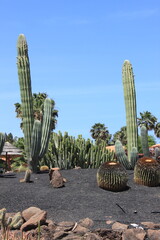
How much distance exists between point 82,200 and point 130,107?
24.9 feet

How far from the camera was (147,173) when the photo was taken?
44.7ft

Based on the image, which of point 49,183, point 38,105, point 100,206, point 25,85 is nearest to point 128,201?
point 100,206

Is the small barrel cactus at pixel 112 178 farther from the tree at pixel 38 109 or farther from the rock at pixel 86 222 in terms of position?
the tree at pixel 38 109

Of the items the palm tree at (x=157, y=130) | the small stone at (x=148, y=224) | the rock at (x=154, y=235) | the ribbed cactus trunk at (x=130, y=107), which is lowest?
the rock at (x=154, y=235)

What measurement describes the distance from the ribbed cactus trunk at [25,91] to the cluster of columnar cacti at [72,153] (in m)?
1.35

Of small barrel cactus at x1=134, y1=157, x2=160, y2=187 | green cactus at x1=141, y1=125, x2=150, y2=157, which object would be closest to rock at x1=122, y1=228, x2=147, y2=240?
small barrel cactus at x1=134, y1=157, x2=160, y2=187

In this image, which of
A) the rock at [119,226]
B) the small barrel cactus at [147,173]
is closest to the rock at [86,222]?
the rock at [119,226]

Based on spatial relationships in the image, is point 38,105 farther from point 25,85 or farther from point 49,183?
point 49,183

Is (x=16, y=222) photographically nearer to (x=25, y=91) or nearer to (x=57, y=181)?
(x=57, y=181)

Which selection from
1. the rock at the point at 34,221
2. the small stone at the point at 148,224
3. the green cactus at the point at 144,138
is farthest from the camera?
the green cactus at the point at 144,138

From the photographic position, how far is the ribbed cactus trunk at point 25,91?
1641 cm

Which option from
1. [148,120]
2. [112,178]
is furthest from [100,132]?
[112,178]

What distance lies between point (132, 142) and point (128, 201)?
6429 mm

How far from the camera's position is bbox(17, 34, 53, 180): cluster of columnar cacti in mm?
15922
